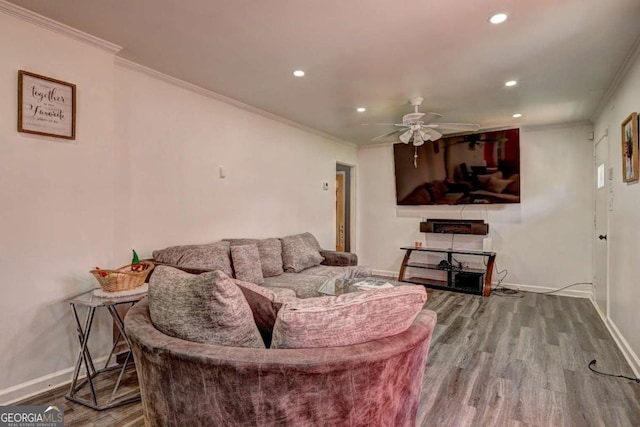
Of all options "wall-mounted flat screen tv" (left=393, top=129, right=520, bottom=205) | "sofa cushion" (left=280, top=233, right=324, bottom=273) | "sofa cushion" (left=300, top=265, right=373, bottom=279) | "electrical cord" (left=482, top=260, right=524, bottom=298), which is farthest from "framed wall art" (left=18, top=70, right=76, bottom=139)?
"electrical cord" (left=482, top=260, right=524, bottom=298)

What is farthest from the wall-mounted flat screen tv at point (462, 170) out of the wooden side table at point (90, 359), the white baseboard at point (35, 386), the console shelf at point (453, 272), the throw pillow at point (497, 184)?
the white baseboard at point (35, 386)

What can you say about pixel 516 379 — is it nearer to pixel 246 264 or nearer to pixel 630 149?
pixel 630 149

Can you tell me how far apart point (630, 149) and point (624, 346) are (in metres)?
1.66

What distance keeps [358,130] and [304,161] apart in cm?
98

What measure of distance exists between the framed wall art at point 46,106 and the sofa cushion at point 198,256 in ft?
3.79

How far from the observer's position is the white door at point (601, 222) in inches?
143

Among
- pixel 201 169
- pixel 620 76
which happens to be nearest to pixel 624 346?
pixel 620 76

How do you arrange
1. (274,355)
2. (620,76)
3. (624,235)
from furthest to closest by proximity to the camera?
(620,76), (624,235), (274,355)

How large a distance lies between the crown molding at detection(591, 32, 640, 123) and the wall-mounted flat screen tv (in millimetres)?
1086

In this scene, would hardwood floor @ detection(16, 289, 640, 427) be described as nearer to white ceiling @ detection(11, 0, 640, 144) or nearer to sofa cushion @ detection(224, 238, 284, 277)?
sofa cushion @ detection(224, 238, 284, 277)

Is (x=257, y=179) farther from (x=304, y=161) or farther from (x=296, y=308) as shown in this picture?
(x=296, y=308)

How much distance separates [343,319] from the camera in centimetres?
126

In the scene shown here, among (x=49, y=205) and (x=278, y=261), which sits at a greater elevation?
(x=49, y=205)

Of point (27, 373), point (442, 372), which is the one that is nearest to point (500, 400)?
point (442, 372)
